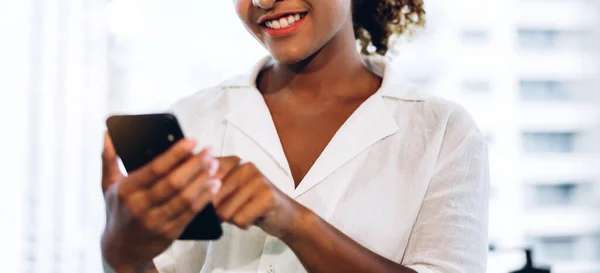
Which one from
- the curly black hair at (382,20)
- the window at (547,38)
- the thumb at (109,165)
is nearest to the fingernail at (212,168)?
the thumb at (109,165)

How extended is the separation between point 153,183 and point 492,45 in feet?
15.4

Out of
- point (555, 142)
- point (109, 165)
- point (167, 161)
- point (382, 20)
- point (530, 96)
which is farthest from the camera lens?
point (555, 142)

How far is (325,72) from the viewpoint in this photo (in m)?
1.08

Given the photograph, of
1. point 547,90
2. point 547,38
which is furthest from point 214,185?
point 547,90

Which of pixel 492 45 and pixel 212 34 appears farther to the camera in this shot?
pixel 492 45

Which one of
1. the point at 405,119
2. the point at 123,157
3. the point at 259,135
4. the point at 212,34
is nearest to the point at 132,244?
the point at 123,157

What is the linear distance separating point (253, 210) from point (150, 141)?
0.12 meters

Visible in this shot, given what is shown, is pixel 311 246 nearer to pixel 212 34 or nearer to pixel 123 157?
pixel 123 157

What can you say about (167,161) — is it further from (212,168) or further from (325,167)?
(325,167)

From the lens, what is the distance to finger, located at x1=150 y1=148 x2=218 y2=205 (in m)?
0.57

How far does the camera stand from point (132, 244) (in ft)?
2.14

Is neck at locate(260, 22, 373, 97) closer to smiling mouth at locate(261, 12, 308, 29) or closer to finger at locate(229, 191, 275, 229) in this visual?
smiling mouth at locate(261, 12, 308, 29)

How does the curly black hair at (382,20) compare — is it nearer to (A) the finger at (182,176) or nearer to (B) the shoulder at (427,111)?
(B) the shoulder at (427,111)

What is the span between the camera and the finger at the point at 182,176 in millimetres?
572
